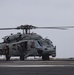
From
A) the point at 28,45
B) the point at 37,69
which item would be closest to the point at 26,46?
the point at 28,45

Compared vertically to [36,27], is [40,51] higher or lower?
lower

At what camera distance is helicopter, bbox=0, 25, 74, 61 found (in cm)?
3450

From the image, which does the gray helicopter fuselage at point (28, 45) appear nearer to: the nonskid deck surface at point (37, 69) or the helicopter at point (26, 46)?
the helicopter at point (26, 46)

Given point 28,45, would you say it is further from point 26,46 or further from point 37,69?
point 37,69

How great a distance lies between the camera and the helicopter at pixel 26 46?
34500 mm

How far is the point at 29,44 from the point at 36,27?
2162mm

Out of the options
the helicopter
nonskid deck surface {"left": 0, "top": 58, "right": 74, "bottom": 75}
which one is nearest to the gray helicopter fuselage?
the helicopter

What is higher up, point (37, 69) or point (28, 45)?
point (28, 45)

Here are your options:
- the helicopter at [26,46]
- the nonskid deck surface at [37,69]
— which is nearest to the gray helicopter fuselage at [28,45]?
the helicopter at [26,46]

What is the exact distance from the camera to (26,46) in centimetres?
3516

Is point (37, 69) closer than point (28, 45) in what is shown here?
Yes

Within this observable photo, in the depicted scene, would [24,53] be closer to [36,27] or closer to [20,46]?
[20,46]

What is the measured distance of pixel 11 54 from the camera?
3562 centimetres

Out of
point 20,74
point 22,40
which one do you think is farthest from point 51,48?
point 20,74
